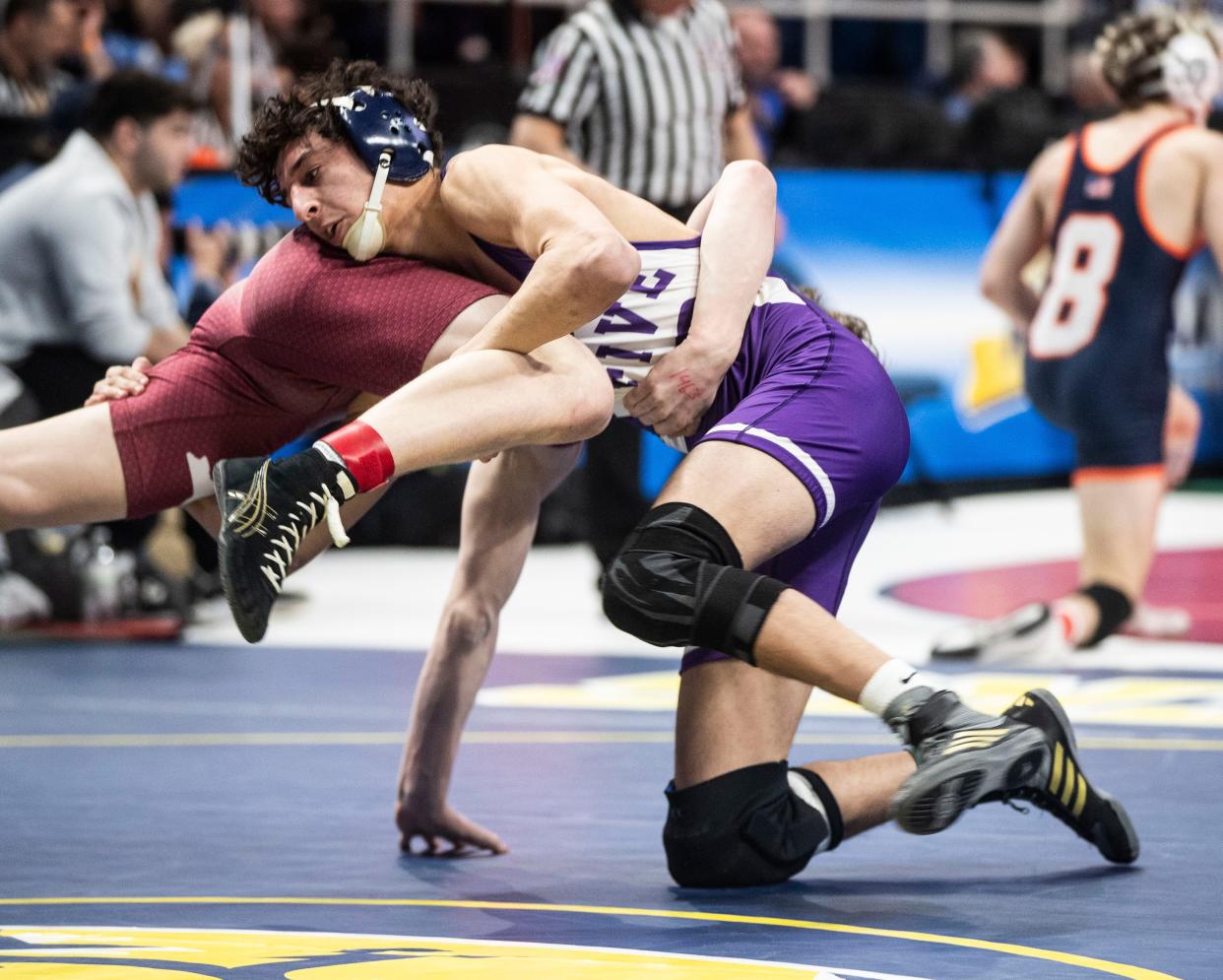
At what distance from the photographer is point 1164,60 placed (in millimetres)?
5902

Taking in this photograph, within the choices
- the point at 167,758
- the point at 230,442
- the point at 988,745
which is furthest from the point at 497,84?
the point at 988,745

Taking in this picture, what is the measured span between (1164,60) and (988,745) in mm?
3473

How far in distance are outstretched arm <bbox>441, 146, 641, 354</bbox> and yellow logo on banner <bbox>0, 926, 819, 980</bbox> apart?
35.1 inches

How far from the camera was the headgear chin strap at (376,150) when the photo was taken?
3381 millimetres

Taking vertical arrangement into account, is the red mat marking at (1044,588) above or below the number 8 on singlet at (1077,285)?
below

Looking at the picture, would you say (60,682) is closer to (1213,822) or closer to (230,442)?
(230,442)

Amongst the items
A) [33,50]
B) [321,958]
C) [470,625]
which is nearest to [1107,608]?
[470,625]

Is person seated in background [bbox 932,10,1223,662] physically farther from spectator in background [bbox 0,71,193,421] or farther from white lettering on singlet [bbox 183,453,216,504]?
white lettering on singlet [bbox 183,453,216,504]

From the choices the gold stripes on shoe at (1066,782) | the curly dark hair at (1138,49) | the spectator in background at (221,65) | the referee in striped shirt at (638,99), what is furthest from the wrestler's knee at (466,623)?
the spectator in background at (221,65)

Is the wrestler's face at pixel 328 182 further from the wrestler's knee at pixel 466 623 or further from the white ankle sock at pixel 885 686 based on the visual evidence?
the white ankle sock at pixel 885 686

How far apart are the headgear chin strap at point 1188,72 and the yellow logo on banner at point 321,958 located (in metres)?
3.82

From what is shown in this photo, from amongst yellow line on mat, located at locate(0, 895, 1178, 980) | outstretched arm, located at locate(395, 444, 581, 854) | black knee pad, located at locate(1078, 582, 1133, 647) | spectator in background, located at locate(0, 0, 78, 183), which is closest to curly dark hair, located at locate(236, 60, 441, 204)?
outstretched arm, located at locate(395, 444, 581, 854)

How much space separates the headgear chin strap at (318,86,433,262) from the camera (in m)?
3.38

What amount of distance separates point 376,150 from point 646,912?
1.22 metres
